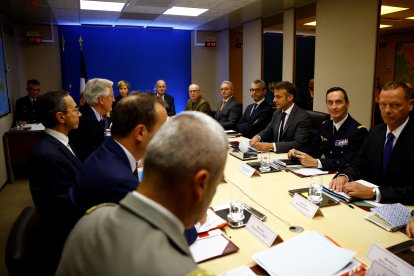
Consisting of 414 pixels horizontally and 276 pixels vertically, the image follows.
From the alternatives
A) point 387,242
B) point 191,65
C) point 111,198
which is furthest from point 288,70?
point 111,198

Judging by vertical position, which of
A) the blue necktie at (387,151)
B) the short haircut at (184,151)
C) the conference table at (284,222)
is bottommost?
the conference table at (284,222)

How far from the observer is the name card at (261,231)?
137 cm

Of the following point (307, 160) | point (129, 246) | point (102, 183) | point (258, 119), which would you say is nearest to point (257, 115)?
point (258, 119)

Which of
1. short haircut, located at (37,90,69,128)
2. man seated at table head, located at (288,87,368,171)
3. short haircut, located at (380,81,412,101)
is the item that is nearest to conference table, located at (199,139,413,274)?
man seated at table head, located at (288,87,368,171)

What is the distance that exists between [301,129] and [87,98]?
2149 mm

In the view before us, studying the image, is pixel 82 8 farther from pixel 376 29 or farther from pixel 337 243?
pixel 337 243

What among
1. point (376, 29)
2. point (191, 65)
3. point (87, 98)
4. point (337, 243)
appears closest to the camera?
point (337, 243)

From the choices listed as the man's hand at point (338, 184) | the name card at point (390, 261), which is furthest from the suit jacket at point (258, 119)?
the name card at point (390, 261)

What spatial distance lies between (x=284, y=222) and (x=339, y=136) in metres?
1.40

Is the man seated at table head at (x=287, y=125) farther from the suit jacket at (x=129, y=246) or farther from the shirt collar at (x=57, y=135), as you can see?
the suit jacket at (x=129, y=246)

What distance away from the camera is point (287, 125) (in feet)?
11.3

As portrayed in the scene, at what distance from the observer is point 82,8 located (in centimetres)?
541

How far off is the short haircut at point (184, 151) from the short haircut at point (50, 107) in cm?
156

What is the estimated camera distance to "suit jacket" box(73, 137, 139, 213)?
1.20m
